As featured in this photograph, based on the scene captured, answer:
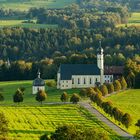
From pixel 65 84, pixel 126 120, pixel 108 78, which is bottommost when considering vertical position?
pixel 65 84

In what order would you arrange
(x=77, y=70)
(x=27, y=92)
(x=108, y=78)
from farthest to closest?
(x=108, y=78) → (x=77, y=70) → (x=27, y=92)

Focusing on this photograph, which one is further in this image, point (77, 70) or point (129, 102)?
point (77, 70)

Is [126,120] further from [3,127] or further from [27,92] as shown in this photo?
[27,92]

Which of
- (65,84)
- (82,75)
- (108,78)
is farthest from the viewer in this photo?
(108,78)

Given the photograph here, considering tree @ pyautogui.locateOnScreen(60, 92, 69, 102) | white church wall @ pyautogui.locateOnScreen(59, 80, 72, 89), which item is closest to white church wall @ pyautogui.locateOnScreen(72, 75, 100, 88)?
white church wall @ pyautogui.locateOnScreen(59, 80, 72, 89)

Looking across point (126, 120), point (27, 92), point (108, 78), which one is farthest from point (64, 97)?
point (108, 78)

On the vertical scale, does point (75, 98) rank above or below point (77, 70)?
below

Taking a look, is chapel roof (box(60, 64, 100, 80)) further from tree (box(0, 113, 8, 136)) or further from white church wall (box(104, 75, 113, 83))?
tree (box(0, 113, 8, 136))
